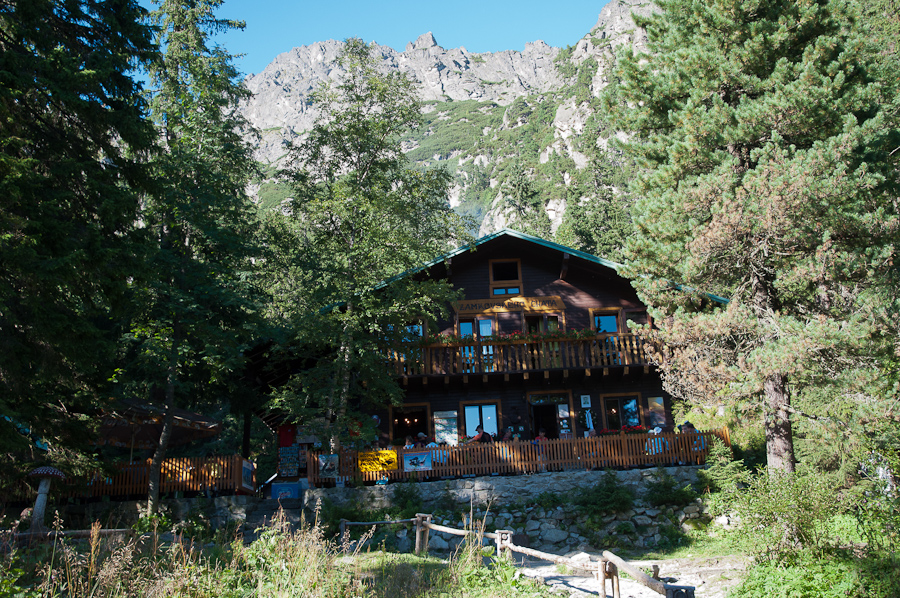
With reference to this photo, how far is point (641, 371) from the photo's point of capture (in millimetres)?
21219

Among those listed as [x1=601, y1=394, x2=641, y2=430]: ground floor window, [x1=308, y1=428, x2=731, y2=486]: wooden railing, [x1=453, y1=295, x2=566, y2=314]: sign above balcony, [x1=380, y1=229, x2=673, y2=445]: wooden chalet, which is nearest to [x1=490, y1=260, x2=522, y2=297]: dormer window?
[x1=380, y1=229, x2=673, y2=445]: wooden chalet

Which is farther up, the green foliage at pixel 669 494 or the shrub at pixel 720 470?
the shrub at pixel 720 470

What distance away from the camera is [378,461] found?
17.7 m

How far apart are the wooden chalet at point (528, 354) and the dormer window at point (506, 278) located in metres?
0.04

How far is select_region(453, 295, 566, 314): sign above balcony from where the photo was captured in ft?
72.3

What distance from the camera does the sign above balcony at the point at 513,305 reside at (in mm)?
22031

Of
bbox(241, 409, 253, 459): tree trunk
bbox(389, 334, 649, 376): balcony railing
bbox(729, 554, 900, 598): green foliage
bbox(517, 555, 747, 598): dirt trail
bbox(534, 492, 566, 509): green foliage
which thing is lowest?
bbox(517, 555, 747, 598): dirt trail

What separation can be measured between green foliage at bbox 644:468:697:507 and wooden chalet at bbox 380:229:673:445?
11.2 feet

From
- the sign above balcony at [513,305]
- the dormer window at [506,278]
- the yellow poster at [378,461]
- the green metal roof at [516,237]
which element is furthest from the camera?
the dormer window at [506,278]

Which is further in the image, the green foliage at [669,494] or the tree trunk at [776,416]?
the green foliage at [669,494]

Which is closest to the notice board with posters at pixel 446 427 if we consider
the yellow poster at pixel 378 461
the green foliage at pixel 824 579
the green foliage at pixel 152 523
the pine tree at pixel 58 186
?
the yellow poster at pixel 378 461

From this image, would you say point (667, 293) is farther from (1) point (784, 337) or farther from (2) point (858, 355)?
(2) point (858, 355)

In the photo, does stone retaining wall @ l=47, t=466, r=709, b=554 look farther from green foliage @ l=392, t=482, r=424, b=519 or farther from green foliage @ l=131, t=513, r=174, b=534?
green foliage @ l=131, t=513, r=174, b=534

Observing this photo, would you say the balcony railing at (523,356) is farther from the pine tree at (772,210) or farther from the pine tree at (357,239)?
the pine tree at (772,210)
